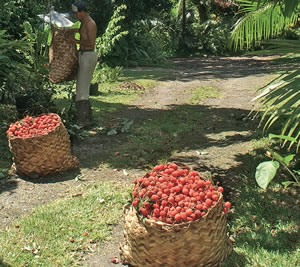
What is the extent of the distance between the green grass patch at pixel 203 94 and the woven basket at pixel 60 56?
4.90 metres

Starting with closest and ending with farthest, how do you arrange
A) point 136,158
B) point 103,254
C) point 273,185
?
1. point 103,254
2. point 273,185
3. point 136,158

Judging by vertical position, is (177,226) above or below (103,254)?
above

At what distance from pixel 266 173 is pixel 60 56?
594 cm

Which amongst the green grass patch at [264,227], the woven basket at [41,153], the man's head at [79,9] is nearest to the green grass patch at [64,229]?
the woven basket at [41,153]

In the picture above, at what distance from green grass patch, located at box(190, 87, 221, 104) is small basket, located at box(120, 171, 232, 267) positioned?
8890mm

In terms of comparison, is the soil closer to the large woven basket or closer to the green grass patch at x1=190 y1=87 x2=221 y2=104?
the green grass patch at x1=190 y1=87 x2=221 y2=104

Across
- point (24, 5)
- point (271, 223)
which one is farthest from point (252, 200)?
point (24, 5)

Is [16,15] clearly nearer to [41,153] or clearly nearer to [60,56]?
[60,56]

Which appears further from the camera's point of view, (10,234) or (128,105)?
(128,105)

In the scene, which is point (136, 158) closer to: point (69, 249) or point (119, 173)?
point (119, 173)

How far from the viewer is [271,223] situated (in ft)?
17.3

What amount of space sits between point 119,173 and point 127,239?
2875 millimetres

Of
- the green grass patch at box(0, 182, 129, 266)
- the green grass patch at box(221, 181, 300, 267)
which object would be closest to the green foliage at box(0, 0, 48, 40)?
the green grass patch at box(0, 182, 129, 266)

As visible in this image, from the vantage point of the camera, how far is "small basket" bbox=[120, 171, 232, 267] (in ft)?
12.9
